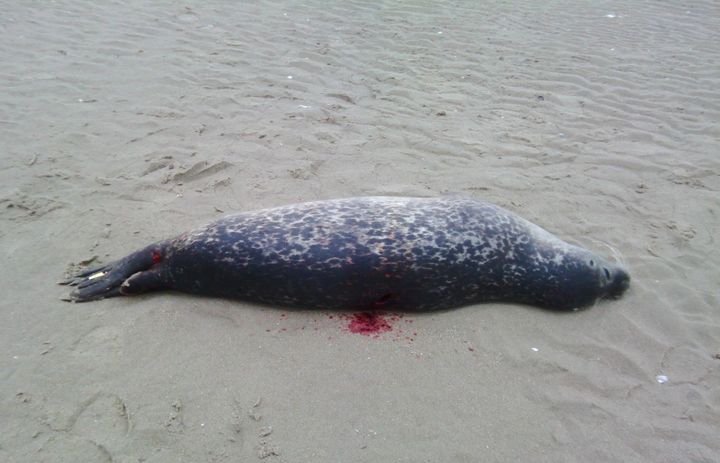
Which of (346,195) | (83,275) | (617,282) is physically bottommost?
(83,275)

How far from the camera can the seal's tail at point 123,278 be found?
329cm

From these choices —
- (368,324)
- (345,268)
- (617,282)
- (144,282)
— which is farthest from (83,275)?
(617,282)

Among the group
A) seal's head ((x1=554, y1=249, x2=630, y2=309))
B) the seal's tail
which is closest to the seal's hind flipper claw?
the seal's tail

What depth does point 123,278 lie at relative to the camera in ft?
11.0

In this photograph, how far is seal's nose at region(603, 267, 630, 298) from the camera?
348 centimetres

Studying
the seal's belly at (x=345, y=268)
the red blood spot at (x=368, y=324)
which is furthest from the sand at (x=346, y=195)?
the seal's belly at (x=345, y=268)

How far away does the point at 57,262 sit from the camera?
11.6 feet

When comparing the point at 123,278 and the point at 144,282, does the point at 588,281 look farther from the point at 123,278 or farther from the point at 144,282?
the point at 123,278

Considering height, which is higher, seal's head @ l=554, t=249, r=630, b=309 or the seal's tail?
seal's head @ l=554, t=249, r=630, b=309

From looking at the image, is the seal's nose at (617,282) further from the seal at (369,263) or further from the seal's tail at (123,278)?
the seal's tail at (123,278)

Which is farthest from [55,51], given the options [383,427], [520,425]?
[520,425]

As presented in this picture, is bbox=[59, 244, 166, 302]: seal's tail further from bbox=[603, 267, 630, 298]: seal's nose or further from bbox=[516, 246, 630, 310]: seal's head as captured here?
bbox=[603, 267, 630, 298]: seal's nose

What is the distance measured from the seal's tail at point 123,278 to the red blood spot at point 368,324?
1239 millimetres

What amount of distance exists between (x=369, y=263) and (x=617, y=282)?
1736 mm
